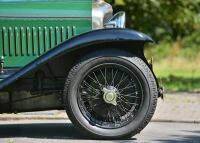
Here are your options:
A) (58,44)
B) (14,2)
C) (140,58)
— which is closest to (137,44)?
(140,58)

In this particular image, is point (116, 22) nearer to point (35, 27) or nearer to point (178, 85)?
point (35, 27)

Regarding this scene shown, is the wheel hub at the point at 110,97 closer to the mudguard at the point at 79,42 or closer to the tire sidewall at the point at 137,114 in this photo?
the tire sidewall at the point at 137,114

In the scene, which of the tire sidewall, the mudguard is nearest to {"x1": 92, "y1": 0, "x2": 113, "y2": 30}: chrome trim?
the mudguard

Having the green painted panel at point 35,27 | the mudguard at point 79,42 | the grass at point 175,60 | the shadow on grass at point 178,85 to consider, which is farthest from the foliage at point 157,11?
the mudguard at point 79,42

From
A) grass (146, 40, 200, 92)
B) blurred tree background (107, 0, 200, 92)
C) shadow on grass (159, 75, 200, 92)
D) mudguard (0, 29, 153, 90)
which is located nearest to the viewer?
mudguard (0, 29, 153, 90)

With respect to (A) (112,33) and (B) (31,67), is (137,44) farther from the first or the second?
(B) (31,67)

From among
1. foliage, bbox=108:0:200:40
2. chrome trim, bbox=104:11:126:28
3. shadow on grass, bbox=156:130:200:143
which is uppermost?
chrome trim, bbox=104:11:126:28

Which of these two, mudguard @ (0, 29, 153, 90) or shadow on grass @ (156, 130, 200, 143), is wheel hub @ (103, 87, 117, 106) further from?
shadow on grass @ (156, 130, 200, 143)

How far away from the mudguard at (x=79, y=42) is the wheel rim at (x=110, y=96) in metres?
0.33

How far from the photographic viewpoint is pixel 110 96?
829cm

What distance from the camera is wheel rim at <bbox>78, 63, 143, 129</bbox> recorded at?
8.30 m

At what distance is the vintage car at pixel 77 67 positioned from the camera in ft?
26.9

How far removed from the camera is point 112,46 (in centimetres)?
834

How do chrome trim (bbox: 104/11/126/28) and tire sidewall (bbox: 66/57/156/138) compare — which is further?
chrome trim (bbox: 104/11/126/28)
